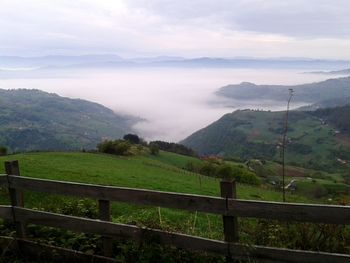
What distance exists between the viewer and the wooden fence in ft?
20.6

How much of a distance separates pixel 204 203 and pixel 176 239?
32.3 inches

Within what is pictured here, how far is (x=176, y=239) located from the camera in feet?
23.6

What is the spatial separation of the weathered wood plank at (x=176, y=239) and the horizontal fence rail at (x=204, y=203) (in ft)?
1.58

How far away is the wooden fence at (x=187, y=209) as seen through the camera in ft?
20.6

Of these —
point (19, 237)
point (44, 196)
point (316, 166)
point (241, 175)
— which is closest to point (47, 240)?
point (19, 237)

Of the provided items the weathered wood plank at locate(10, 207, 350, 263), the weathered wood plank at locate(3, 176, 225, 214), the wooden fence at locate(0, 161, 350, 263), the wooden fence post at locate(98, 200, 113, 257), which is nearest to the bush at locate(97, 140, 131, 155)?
the wooden fence at locate(0, 161, 350, 263)

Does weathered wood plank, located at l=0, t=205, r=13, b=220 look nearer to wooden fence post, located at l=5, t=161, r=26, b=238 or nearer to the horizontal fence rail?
wooden fence post, located at l=5, t=161, r=26, b=238

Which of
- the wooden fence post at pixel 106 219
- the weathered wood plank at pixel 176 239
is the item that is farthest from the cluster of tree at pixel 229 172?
the wooden fence post at pixel 106 219

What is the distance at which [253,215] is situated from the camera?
21.4ft

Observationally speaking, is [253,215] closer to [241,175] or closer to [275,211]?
[275,211]

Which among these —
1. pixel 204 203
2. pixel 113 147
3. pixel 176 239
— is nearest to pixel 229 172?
pixel 113 147

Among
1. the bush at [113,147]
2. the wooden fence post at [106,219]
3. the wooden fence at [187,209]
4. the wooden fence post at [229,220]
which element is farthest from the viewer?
the bush at [113,147]

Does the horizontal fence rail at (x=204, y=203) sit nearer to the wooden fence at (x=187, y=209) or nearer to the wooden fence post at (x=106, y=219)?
the wooden fence at (x=187, y=209)

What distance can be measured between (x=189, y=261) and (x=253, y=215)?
4.61ft
